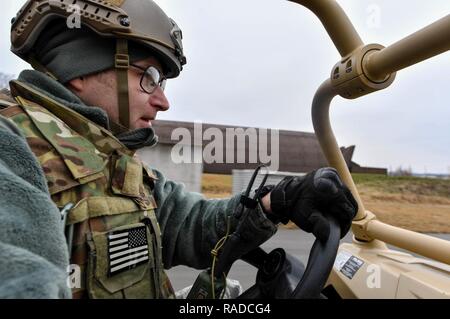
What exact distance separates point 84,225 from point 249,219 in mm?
553

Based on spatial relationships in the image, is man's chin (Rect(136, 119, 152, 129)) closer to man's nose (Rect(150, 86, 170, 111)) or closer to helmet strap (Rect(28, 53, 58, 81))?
man's nose (Rect(150, 86, 170, 111))

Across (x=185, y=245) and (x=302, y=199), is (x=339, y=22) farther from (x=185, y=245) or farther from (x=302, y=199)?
(x=185, y=245)

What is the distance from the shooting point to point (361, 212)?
1.73 m

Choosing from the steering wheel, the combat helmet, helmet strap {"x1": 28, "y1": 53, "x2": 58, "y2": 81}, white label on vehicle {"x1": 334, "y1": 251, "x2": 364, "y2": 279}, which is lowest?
white label on vehicle {"x1": 334, "y1": 251, "x2": 364, "y2": 279}

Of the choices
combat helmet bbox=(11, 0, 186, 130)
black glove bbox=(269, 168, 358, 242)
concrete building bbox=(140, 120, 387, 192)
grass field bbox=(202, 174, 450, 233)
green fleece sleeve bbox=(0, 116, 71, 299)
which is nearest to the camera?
green fleece sleeve bbox=(0, 116, 71, 299)

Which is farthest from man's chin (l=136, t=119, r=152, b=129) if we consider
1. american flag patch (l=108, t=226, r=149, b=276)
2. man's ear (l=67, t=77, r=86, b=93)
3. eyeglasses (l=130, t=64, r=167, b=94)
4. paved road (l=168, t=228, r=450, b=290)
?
paved road (l=168, t=228, r=450, b=290)

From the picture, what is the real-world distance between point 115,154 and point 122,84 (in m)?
0.29

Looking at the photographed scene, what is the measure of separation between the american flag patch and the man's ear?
0.60 m

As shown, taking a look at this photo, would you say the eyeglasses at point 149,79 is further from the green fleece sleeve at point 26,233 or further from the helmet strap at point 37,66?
the green fleece sleeve at point 26,233

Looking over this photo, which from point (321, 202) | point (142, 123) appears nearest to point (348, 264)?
point (321, 202)

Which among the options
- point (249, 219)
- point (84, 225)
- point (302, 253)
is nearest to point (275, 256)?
point (249, 219)

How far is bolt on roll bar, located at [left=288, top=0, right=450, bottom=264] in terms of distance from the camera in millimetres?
1026

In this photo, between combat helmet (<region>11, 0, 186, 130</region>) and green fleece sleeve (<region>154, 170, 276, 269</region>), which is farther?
green fleece sleeve (<region>154, 170, 276, 269</region>)

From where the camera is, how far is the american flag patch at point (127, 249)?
120cm
